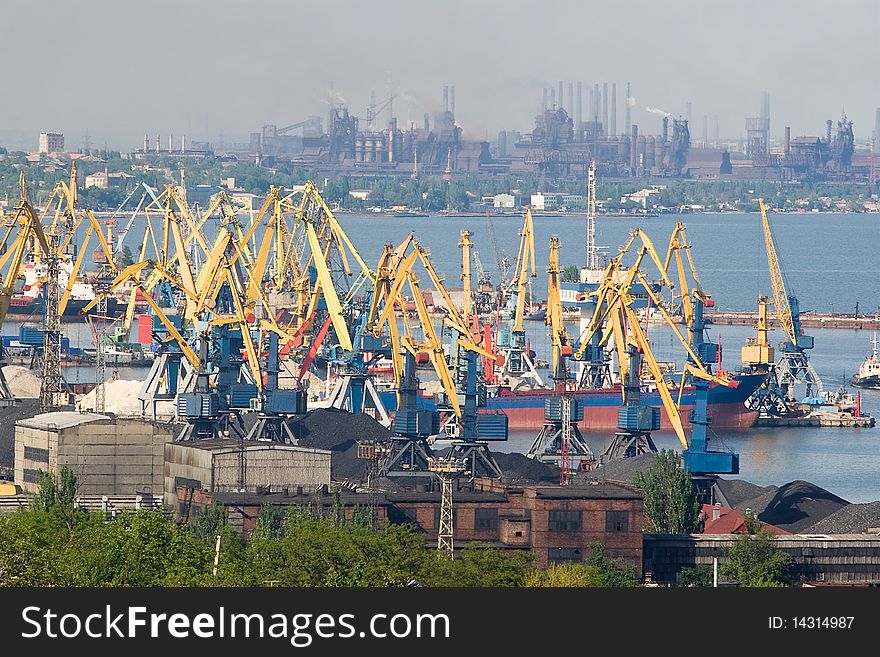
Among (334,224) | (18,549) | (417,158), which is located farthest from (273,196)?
(417,158)

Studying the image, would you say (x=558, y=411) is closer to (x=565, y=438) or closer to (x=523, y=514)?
(x=565, y=438)

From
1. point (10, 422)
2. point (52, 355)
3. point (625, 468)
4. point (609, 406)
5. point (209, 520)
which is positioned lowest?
point (609, 406)

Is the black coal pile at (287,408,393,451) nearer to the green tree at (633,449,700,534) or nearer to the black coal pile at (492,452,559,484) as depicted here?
the black coal pile at (492,452,559,484)

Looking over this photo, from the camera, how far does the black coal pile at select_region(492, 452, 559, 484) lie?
32.9 m

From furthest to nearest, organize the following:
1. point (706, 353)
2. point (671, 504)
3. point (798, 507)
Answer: point (706, 353) < point (798, 507) < point (671, 504)

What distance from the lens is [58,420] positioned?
33156 mm

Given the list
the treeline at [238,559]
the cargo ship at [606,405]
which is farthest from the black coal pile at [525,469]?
the cargo ship at [606,405]

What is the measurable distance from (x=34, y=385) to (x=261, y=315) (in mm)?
4348

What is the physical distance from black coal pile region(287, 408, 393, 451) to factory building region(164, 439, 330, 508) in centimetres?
504

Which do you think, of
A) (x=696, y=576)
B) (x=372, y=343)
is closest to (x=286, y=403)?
(x=372, y=343)

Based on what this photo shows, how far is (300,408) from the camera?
36.8m

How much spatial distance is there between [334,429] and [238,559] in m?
16.7

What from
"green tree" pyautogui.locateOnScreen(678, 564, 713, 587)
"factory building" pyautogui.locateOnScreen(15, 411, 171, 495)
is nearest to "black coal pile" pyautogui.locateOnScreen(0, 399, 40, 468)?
"factory building" pyautogui.locateOnScreen(15, 411, 171, 495)

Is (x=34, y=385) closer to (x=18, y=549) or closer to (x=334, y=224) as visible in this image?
(x=334, y=224)
